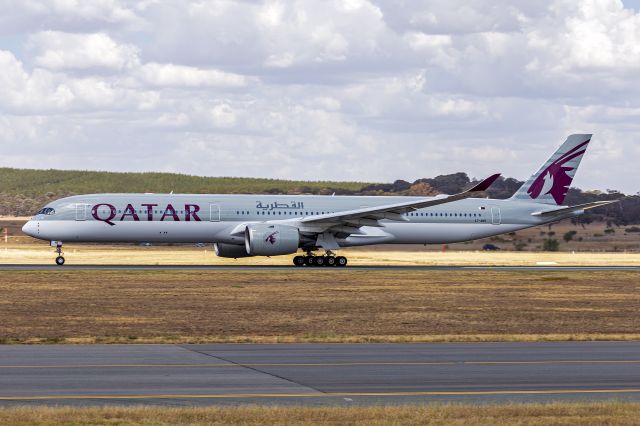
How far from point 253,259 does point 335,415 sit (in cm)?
4621

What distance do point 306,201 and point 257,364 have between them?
35.2 m

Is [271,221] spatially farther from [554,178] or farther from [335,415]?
[335,415]

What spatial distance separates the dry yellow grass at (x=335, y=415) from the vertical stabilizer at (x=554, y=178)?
45.0 meters

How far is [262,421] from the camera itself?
13.8 meters

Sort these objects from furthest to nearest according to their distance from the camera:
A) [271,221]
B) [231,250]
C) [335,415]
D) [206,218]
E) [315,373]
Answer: [271,221], [231,250], [206,218], [315,373], [335,415]

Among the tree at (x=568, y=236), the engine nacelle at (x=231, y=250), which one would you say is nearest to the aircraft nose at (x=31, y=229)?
the engine nacelle at (x=231, y=250)

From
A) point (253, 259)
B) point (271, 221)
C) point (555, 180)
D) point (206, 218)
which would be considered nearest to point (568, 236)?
point (555, 180)

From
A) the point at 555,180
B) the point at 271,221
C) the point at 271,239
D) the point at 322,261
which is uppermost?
the point at 555,180

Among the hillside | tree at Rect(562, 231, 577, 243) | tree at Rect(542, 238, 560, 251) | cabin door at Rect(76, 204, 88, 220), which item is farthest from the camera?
the hillside

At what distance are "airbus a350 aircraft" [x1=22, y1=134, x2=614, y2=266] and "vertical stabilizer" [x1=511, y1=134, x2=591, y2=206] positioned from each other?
204 centimetres

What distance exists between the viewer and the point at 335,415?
14.2 metres

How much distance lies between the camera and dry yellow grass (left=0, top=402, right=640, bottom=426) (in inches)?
541

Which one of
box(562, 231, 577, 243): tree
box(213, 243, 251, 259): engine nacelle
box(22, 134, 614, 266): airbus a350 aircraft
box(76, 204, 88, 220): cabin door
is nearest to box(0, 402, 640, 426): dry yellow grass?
box(22, 134, 614, 266): airbus a350 aircraft

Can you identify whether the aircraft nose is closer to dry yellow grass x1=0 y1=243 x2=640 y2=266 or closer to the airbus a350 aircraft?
the airbus a350 aircraft
